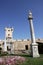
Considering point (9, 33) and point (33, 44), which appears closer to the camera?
point (33, 44)

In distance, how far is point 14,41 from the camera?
2363 inches

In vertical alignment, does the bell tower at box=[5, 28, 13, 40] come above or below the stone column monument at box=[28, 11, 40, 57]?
above

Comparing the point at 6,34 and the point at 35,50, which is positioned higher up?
the point at 6,34

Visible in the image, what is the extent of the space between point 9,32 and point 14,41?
20.9 ft

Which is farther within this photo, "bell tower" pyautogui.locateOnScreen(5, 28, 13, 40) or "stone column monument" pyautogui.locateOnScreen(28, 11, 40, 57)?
"bell tower" pyautogui.locateOnScreen(5, 28, 13, 40)

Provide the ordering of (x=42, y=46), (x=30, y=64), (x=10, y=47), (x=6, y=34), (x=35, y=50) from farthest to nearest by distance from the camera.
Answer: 1. (x=6, y=34)
2. (x=10, y=47)
3. (x=42, y=46)
4. (x=35, y=50)
5. (x=30, y=64)

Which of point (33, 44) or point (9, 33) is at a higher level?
point (9, 33)

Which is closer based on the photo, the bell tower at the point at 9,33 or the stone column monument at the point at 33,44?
the stone column monument at the point at 33,44

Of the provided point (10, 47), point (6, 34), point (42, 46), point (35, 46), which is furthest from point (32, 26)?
point (6, 34)

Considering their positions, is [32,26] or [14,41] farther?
[14,41]

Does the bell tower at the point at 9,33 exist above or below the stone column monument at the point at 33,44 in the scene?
above

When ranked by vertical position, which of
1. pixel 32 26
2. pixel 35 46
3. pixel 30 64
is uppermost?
pixel 32 26

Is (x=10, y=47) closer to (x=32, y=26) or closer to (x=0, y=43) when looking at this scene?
(x=0, y=43)

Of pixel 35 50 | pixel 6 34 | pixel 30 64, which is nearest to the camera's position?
pixel 30 64
